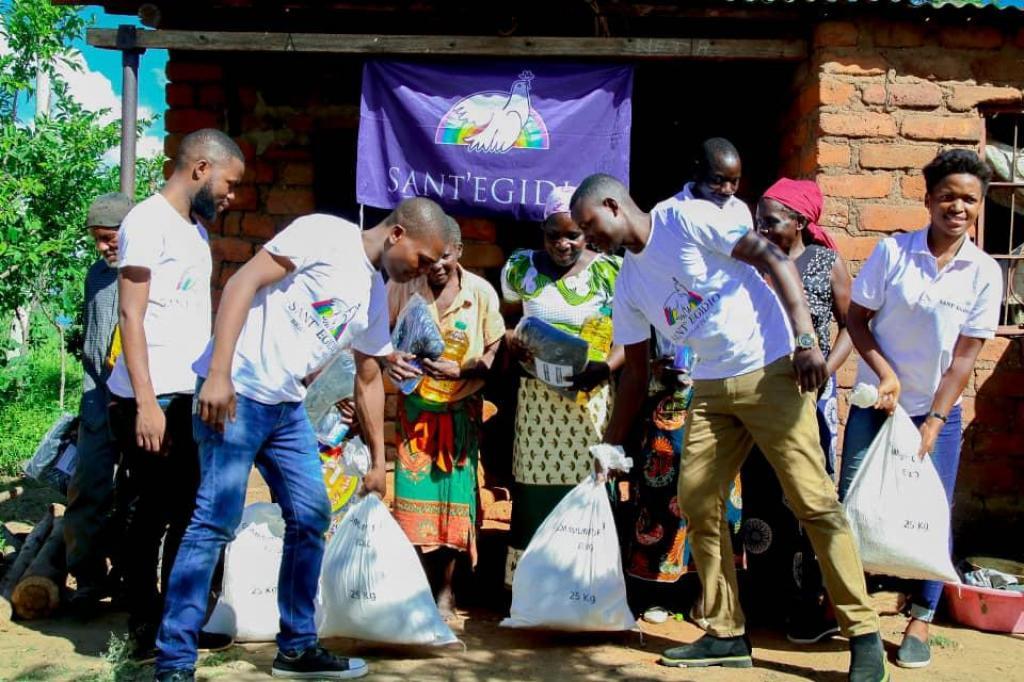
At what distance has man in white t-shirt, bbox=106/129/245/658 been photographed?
3559 millimetres

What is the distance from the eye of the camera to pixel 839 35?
17.5 ft

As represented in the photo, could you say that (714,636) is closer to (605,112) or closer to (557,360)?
(557,360)

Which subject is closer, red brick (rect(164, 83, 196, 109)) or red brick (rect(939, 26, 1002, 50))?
red brick (rect(939, 26, 1002, 50))

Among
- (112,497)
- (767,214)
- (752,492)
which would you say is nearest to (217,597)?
(112,497)

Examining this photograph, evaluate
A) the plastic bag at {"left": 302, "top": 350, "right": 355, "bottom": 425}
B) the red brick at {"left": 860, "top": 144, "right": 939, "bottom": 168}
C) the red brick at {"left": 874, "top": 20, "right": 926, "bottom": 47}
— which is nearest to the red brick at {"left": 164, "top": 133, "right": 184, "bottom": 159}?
the plastic bag at {"left": 302, "top": 350, "right": 355, "bottom": 425}

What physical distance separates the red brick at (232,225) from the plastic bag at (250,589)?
253 cm

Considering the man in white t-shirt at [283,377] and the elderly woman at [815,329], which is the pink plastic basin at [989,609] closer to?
the elderly woman at [815,329]

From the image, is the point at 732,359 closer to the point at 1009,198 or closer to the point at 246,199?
the point at 1009,198

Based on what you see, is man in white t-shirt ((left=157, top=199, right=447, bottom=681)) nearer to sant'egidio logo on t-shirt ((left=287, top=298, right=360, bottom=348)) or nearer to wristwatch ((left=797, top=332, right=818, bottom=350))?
sant'egidio logo on t-shirt ((left=287, top=298, right=360, bottom=348))

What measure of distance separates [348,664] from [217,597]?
0.94 m

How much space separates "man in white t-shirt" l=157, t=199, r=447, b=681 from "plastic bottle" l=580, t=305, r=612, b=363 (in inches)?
47.7

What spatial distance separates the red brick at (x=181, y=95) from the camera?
6000 millimetres

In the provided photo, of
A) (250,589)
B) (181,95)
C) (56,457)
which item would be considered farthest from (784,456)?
(181,95)

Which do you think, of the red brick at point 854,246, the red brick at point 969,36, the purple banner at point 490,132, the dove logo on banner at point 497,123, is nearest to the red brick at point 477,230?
the purple banner at point 490,132
